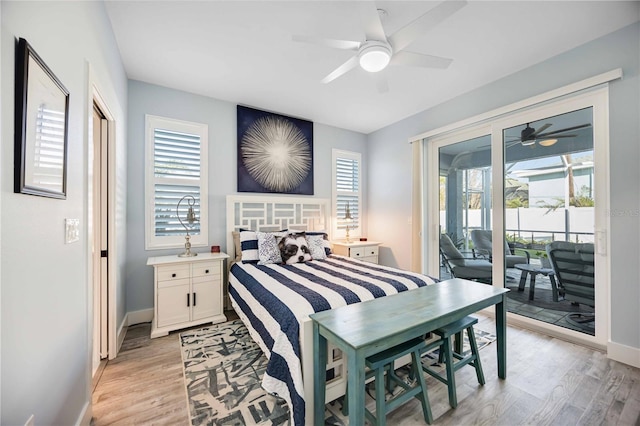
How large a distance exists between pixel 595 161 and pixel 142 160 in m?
4.61

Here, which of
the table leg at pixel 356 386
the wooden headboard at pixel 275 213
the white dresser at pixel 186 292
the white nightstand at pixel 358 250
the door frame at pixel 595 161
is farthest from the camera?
the white nightstand at pixel 358 250

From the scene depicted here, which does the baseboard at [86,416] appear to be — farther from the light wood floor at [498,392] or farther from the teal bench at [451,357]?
the teal bench at [451,357]

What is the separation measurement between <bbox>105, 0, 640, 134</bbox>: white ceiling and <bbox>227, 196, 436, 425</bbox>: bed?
152 centimetres

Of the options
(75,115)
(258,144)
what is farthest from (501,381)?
(258,144)

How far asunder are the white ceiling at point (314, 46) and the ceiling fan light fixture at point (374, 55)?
0.35 m

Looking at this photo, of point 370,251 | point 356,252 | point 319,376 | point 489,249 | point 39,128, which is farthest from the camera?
point 370,251

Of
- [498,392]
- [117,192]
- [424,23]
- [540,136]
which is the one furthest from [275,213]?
[540,136]

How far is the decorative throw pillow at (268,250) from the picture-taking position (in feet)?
9.80

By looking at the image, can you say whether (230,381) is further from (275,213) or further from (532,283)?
(532,283)

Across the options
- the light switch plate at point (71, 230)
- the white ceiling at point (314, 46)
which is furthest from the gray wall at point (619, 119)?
the light switch plate at point (71, 230)

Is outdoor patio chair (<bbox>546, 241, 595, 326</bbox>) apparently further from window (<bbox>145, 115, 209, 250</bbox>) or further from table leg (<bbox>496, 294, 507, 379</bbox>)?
window (<bbox>145, 115, 209, 250</bbox>)

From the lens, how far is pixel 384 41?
1804 mm

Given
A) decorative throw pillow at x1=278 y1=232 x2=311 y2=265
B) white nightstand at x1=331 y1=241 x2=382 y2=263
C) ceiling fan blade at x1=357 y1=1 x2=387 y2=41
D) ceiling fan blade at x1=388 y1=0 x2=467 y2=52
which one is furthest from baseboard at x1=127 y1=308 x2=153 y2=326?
ceiling fan blade at x1=388 y1=0 x2=467 y2=52

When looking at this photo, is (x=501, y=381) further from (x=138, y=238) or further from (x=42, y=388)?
(x=138, y=238)
